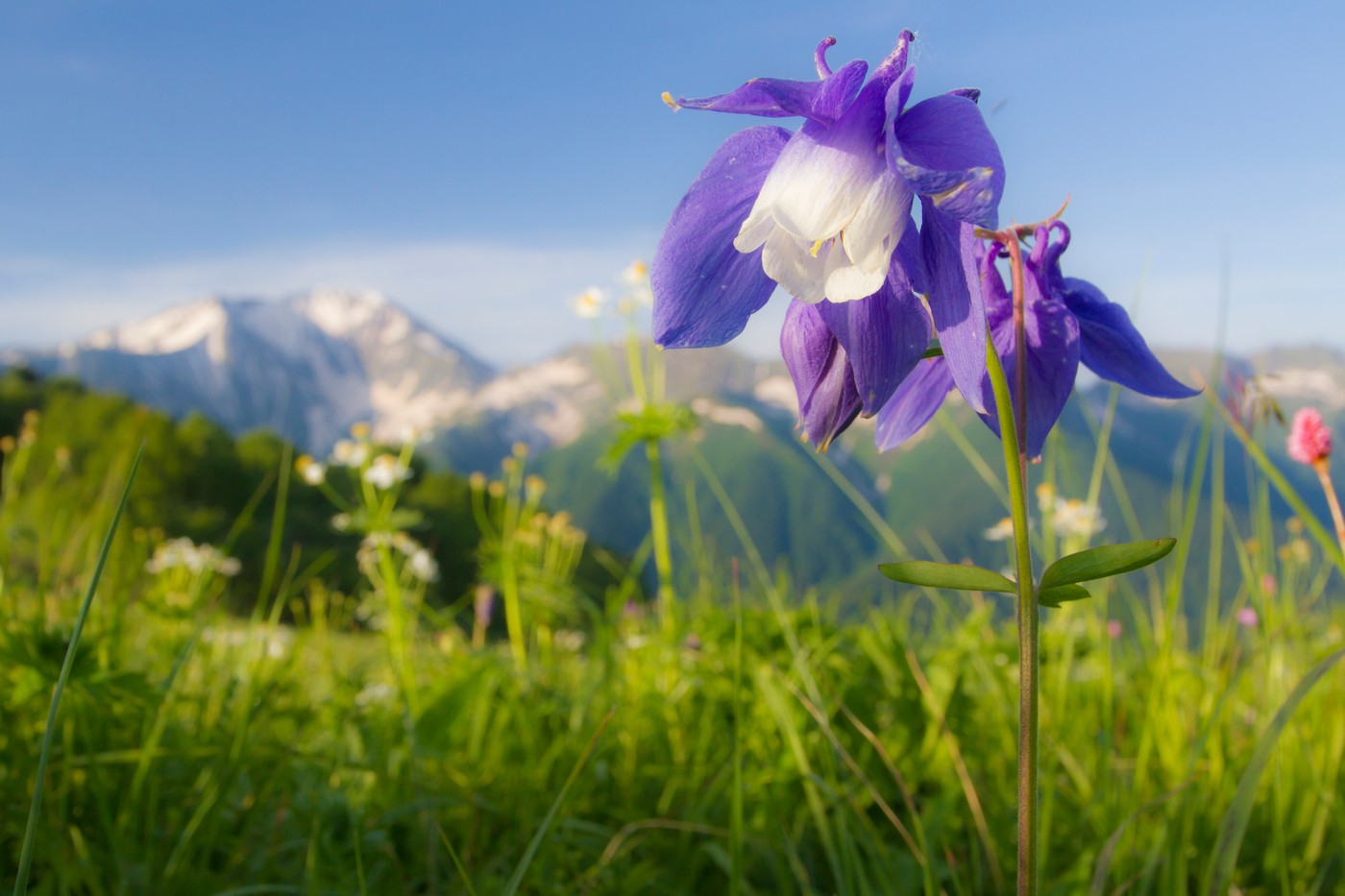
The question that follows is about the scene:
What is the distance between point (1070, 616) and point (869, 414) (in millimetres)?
2769

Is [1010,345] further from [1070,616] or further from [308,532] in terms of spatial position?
[308,532]

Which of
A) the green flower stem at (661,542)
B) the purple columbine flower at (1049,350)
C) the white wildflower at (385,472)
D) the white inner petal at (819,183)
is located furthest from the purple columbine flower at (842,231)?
the white wildflower at (385,472)

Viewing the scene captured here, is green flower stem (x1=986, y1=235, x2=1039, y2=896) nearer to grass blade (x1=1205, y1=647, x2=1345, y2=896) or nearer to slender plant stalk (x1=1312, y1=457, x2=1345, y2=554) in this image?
grass blade (x1=1205, y1=647, x2=1345, y2=896)

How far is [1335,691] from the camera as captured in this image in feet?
8.69

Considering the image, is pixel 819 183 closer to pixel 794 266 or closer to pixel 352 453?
pixel 794 266

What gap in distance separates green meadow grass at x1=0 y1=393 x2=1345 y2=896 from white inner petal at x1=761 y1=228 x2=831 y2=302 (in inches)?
22.6

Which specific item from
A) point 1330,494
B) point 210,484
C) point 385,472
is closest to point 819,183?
point 1330,494

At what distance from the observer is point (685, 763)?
231 centimetres

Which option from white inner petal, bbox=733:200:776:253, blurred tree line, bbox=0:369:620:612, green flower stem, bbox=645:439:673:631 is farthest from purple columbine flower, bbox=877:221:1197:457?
blurred tree line, bbox=0:369:620:612

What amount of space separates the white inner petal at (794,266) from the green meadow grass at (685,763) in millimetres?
574

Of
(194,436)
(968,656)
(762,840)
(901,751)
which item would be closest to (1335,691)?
(968,656)

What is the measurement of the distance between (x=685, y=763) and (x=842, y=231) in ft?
5.65

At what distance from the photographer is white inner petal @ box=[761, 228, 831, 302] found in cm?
89

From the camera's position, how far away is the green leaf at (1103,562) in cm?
81
